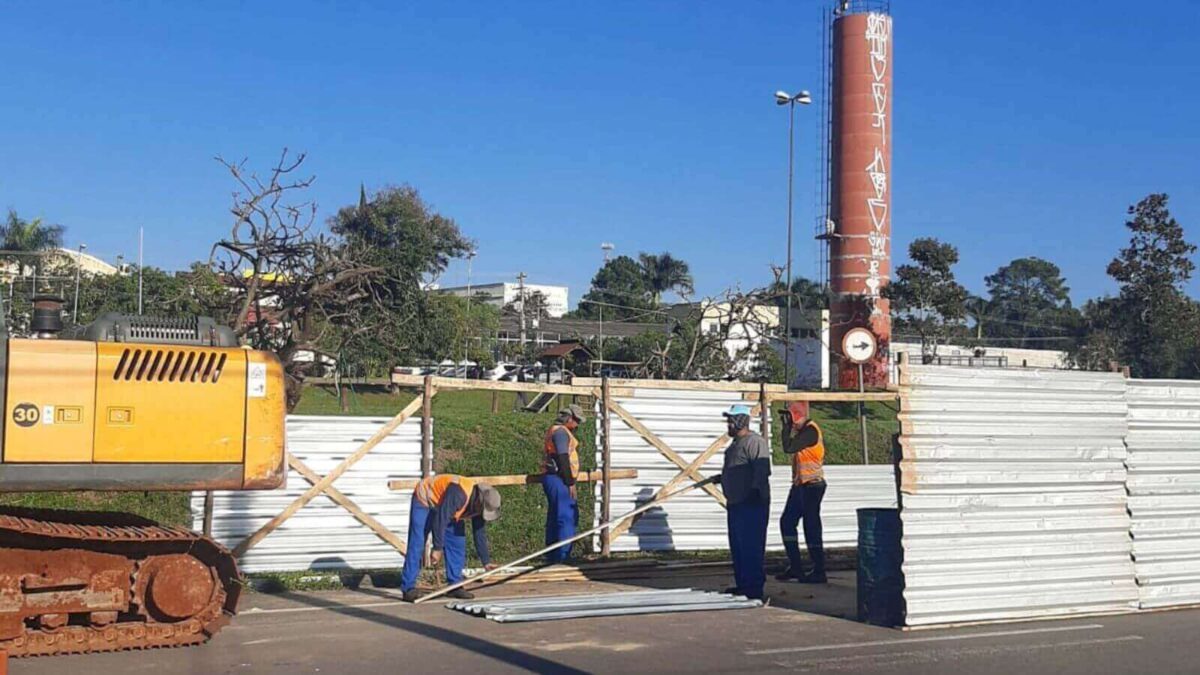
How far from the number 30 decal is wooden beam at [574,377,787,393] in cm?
807

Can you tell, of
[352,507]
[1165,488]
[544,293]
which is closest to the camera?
[1165,488]

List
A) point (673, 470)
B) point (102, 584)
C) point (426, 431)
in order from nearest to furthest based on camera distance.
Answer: point (102, 584), point (426, 431), point (673, 470)

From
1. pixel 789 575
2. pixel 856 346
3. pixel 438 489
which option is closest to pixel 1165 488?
pixel 789 575

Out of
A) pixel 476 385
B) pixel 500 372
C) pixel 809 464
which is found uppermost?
pixel 500 372

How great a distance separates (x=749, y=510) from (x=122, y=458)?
20.3ft

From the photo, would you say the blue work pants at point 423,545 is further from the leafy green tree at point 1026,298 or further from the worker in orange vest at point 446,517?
the leafy green tree at point 1026,298

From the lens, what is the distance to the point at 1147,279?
35.5m

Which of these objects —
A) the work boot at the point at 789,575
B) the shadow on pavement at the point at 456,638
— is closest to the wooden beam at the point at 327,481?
the shadow on pavement at the point at 456,638

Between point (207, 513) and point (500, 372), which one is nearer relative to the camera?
point (207, 513)

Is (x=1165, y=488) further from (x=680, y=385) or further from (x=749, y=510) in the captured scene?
(x=680, y=385)

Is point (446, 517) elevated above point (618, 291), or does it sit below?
below

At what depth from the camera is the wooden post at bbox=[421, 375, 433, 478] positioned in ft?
46.6

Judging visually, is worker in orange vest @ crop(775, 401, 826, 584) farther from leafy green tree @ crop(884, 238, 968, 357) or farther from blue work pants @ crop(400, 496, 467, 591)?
leafy green tree @ crop(884, 238, 968, 357)

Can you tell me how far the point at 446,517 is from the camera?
12164 mm
